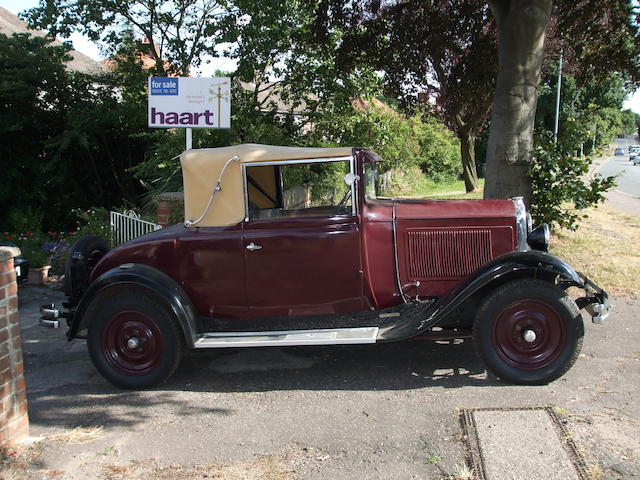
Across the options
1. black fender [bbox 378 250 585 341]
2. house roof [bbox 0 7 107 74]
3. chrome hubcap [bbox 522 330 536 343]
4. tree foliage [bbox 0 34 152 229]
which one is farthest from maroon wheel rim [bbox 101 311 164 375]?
house roof [bbox 0 7 107 74]

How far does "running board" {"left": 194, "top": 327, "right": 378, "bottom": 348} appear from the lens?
4.20 metres

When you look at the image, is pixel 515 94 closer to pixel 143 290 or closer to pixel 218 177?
pixel 218 177

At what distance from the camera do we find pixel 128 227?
838 cm

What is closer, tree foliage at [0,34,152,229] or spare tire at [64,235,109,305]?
spare tire at [64,235,109,305]

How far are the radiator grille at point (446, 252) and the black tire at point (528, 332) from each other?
1.57ft

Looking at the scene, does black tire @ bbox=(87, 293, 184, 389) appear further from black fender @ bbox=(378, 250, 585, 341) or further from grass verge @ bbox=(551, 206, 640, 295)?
grass verge @ bbox=(551, 206, 640, 295)

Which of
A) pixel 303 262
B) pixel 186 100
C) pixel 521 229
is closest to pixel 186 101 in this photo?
pixel 186 100

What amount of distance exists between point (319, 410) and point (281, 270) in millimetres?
1170

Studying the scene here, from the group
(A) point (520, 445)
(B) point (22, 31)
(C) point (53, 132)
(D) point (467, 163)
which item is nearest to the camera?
(A) point (520, 445)

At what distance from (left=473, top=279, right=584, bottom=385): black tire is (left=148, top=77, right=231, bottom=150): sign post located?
15.0 ft

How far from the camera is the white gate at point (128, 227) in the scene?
8266 mm

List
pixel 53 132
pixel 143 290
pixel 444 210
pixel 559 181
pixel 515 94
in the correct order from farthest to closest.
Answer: pixel 53 132
pixel 559 181
pixel 515 94
pixel 444 210
pixel 143 290

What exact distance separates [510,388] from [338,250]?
168 centimetres

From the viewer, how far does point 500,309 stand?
4145mm
